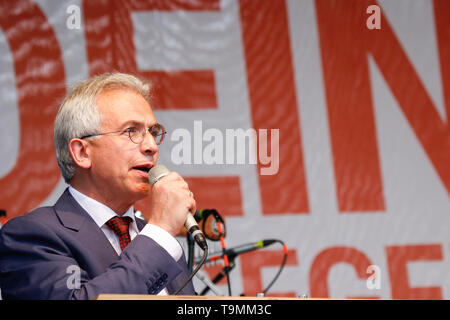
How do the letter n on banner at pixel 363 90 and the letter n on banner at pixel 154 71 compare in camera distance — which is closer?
the letter n on banner at pixel 154 71

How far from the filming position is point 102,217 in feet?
5.82

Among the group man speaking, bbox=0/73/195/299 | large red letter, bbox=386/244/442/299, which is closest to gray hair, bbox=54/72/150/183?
man speaking, bbox=0/73/195/299

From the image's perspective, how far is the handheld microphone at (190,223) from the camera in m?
1.46

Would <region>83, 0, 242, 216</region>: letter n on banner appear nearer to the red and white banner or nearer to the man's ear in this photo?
the red and white banner

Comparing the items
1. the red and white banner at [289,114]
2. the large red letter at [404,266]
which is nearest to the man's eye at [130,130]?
the red and white banner at [289,114]

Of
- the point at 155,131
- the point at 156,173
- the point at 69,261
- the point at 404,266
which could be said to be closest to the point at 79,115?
the point at 155,131

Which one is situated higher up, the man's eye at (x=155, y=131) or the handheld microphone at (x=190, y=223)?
the man's eye at (x=155, y=131)

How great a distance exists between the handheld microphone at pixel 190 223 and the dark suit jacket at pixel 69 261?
84 mm

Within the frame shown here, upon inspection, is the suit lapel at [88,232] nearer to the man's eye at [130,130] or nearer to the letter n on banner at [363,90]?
the man's eye at [130,130]

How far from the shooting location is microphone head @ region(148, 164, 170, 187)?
1631mm

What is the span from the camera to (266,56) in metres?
3.44

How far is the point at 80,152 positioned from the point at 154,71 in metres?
1.57
